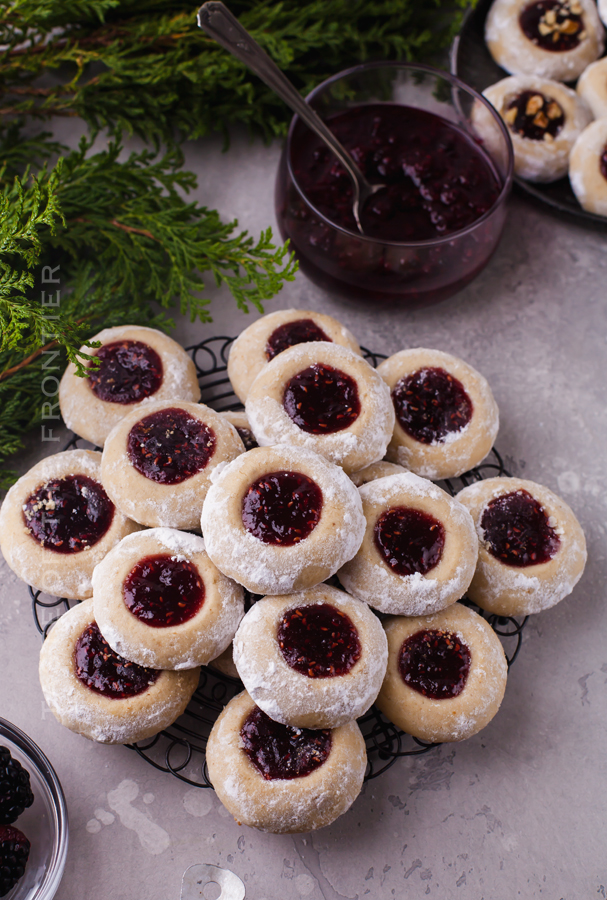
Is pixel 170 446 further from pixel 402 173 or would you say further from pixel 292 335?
pixel 402 173

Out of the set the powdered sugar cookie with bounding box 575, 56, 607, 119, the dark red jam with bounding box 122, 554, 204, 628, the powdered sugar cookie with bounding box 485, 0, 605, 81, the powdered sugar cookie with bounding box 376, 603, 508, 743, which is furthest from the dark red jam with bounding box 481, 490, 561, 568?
the powdered sugar cookie with bounding box 485, 0, 605, 81

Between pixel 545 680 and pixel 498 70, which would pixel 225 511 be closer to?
pixel 545 680

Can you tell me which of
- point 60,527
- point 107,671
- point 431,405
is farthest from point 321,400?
point 107,671

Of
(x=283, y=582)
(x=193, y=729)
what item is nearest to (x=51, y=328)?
(x=283, y=582)

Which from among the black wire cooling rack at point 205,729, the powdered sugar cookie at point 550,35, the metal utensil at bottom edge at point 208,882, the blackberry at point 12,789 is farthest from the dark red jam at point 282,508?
the powdered sugar cookie at point 550,35

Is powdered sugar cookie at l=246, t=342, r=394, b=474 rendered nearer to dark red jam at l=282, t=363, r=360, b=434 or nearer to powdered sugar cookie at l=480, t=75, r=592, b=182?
dark red jam at l=282, t=363, r=360, b=434
